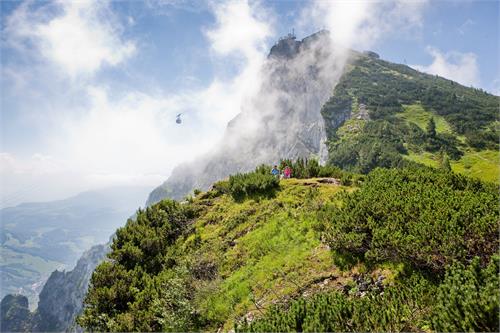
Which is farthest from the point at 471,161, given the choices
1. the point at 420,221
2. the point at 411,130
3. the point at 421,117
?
the point at 420,221

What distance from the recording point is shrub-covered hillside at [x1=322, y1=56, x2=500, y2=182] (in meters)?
101

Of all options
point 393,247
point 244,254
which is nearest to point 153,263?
point 244,254

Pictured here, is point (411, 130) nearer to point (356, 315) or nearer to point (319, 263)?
point (319, 263)

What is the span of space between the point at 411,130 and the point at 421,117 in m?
24.1

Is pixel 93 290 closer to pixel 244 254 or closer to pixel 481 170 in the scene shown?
pixel 244 254

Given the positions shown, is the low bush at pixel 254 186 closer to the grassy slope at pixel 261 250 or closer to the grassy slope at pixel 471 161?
the grassy slope at pixel 261 250

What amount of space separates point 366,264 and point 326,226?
290 cm

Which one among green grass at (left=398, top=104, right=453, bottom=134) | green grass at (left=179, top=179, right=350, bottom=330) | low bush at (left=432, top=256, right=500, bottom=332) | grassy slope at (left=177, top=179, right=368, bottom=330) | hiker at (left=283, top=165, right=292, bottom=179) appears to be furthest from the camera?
green grass at (left=398, top=104, right=453, bottom=134)

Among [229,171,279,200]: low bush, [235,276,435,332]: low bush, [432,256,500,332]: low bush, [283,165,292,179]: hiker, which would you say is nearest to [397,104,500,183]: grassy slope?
[283,165,292,179]: hiker

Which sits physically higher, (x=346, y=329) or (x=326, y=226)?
(x=326, y=226)

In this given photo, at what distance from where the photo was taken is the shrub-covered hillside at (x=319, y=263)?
7.03m

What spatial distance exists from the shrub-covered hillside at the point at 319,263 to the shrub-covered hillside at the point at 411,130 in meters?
66.9

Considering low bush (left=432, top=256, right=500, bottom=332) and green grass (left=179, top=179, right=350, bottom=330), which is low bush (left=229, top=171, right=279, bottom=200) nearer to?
green grass (left=179, top=179, right=350, bottom=330)

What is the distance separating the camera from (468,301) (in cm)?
580
